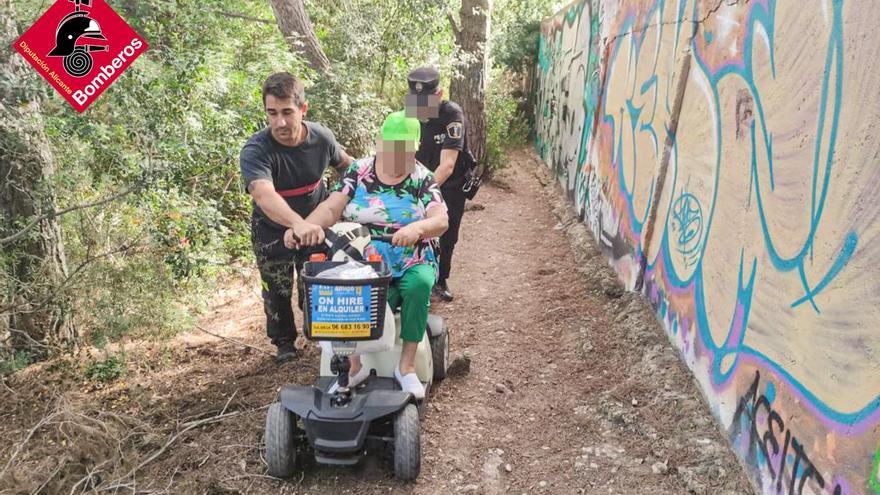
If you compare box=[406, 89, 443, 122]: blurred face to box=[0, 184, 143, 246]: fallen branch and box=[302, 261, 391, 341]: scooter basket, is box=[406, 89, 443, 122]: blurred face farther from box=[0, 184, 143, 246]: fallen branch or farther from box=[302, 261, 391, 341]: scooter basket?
box=[302, 261, 391, 341]: scooter basket

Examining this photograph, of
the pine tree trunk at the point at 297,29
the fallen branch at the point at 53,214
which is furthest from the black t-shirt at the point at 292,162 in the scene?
the pine tree trunk at the point at 297,29

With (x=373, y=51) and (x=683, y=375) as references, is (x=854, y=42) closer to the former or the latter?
(x=683, y=375)

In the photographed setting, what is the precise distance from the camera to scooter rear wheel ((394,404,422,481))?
9.55 feet

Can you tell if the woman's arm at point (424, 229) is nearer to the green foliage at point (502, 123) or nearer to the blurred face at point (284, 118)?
the blurred face at point (284, 118)

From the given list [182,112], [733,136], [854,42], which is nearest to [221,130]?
[182,112]

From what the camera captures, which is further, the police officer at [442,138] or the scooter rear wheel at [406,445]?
the police officer at [442,138]

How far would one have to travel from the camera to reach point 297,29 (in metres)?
6.73

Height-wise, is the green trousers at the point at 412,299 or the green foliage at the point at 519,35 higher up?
Result: the green foliage at the point at 519,35

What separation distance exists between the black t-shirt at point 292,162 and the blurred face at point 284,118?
0.28ft

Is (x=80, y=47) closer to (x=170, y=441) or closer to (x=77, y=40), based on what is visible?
(x=77, y=40)

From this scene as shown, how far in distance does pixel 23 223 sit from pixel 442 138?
10.1 feet

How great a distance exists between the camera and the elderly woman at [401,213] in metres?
3.29

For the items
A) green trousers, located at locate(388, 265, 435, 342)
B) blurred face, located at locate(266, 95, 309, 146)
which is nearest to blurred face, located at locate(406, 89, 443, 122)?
blurred face, located at locate(266, 95, 309, 146)

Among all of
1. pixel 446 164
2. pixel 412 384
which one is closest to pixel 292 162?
pixel 446 164
